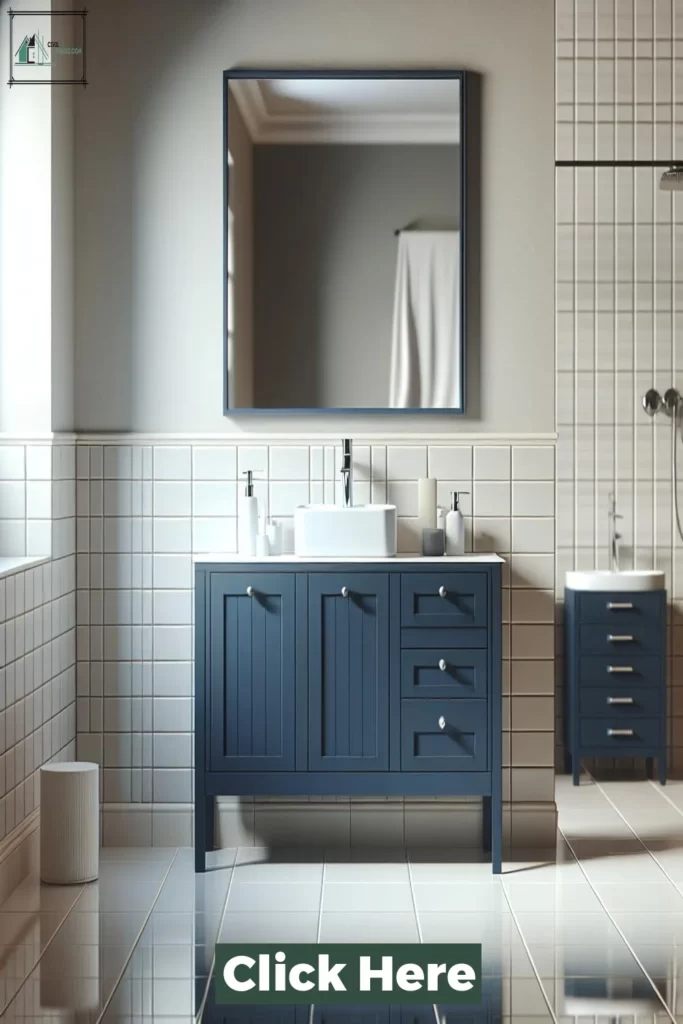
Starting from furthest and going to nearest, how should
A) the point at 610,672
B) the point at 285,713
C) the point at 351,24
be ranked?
1. the point at 610,672
2. the point at 351,24
3. the point at 285,713

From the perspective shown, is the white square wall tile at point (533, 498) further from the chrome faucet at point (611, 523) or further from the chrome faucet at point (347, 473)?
the chrome faucet at point (611, 523)

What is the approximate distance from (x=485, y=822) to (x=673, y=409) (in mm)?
1793

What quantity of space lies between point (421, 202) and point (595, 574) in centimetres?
151

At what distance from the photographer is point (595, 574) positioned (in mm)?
4477

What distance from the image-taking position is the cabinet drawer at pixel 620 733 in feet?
14.7

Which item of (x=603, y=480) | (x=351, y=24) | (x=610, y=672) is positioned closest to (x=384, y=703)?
(x=610, y=672)

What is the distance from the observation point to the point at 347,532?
3.60 meters

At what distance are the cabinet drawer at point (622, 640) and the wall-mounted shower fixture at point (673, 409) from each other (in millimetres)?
470

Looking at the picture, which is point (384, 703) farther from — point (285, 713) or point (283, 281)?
point (283, 281)

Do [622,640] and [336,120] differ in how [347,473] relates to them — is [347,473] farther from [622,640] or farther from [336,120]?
[622,640]

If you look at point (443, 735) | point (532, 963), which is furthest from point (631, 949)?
point (443, 735)

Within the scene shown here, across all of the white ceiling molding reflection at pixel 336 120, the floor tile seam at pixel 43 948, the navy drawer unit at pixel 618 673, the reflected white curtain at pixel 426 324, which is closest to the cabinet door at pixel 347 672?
the reflected white curtain at pixel 426 324

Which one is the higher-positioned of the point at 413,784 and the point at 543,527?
the point at 543,527

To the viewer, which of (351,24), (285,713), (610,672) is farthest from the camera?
(610,672)
